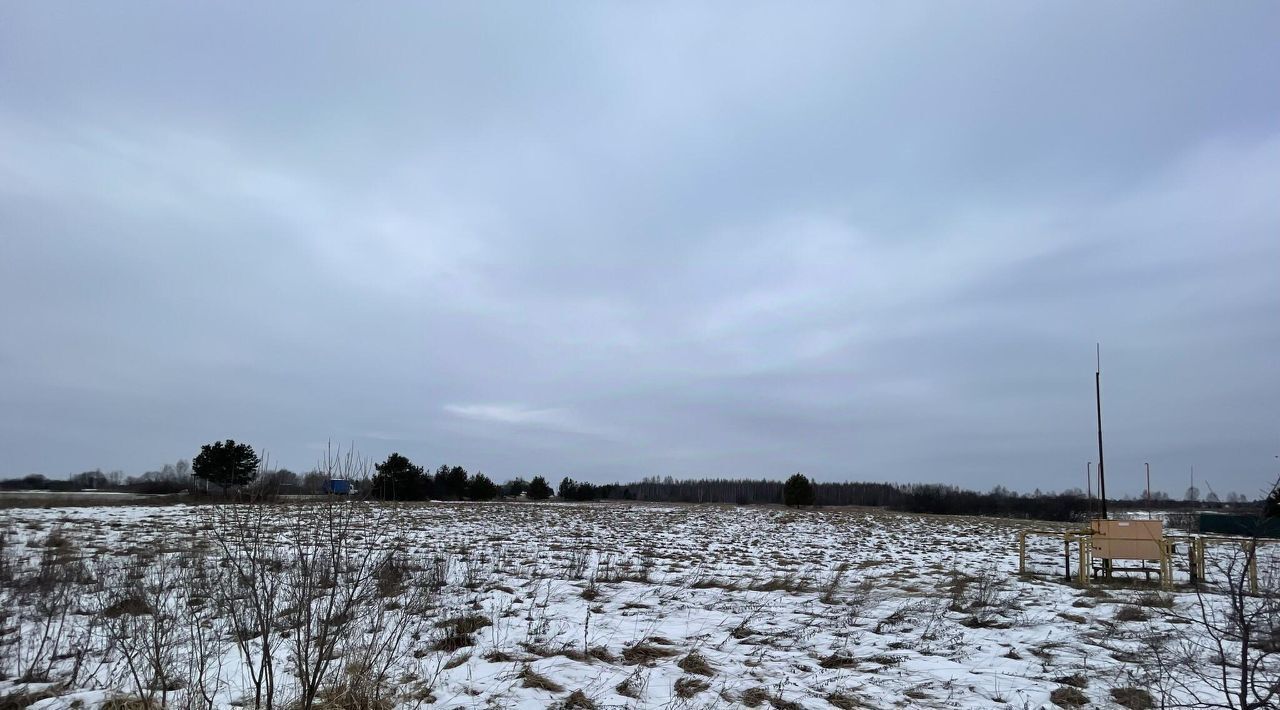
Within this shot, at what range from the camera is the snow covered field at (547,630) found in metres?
5.43

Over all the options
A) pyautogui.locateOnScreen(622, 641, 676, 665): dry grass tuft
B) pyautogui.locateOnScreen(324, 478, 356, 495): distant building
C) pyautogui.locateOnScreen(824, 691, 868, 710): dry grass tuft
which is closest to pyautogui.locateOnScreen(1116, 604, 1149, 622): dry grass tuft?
pyautogui.locateOnScreen(824, 691, 868, 710): dry grass tuft

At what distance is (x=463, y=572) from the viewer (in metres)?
11.3

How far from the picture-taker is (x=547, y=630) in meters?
7.78

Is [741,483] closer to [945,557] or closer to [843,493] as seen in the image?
[843,493]

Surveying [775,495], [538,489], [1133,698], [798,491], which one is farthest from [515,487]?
[1133,698]

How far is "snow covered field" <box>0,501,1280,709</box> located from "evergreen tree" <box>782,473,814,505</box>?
36992 millimetres

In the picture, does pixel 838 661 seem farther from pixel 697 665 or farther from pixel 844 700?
pixel 697 665

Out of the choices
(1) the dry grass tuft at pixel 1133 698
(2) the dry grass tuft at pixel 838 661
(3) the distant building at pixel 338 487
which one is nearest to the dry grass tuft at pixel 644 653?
(2) the dry grass tuft at pixel 838 661

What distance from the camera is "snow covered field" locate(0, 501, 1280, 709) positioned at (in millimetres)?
5426

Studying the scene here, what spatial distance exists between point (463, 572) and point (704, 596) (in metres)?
4.02

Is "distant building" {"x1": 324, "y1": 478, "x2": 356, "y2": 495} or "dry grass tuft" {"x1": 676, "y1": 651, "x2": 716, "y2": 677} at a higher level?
"distant building" {"x1": 324, "y1": 478, "x2": 356, "y2": 495}

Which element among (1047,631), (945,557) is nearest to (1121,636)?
(1047,631)

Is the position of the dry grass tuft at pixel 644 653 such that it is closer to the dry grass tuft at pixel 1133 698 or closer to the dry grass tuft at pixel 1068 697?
the dry grass tuft at pixel 1068 697

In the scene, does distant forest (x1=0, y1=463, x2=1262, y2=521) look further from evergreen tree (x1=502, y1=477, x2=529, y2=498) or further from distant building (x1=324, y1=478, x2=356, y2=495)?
distant building (x1=324, y1=478, x2=356, y2=495)
